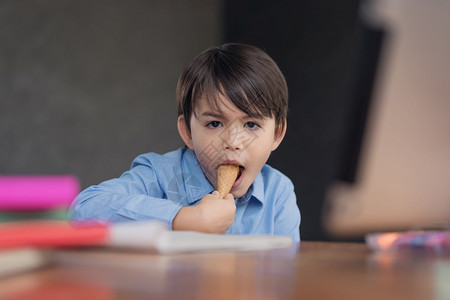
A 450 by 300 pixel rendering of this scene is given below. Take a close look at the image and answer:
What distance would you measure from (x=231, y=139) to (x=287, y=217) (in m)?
0.28

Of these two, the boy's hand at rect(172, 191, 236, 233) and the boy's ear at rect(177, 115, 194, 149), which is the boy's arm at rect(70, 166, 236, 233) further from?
the boy's ear at rect(177, 115, 194, 149)

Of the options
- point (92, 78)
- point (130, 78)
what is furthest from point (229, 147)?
point (130, 78)

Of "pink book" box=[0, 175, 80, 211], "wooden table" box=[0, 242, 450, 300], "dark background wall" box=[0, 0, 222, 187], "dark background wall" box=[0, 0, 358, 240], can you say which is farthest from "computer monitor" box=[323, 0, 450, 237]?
"pink book" box=[0, 175, 80, 211]

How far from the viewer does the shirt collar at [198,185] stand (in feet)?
4.21

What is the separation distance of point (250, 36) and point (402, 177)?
4.44 ft

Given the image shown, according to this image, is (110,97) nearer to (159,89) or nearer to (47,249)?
(159,89)

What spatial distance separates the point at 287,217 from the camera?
132 cm

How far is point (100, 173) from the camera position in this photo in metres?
3.23

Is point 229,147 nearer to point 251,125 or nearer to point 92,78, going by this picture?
point 251,125

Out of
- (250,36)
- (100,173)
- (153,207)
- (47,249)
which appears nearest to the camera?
(47,249)

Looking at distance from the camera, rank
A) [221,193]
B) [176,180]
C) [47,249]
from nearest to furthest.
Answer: [47,249], [221,193], [176,180]

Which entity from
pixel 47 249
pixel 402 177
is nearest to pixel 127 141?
pixel 402 177

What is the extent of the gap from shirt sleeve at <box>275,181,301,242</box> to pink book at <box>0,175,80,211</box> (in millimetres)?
999

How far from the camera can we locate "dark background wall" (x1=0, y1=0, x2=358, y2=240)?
9.28ft
